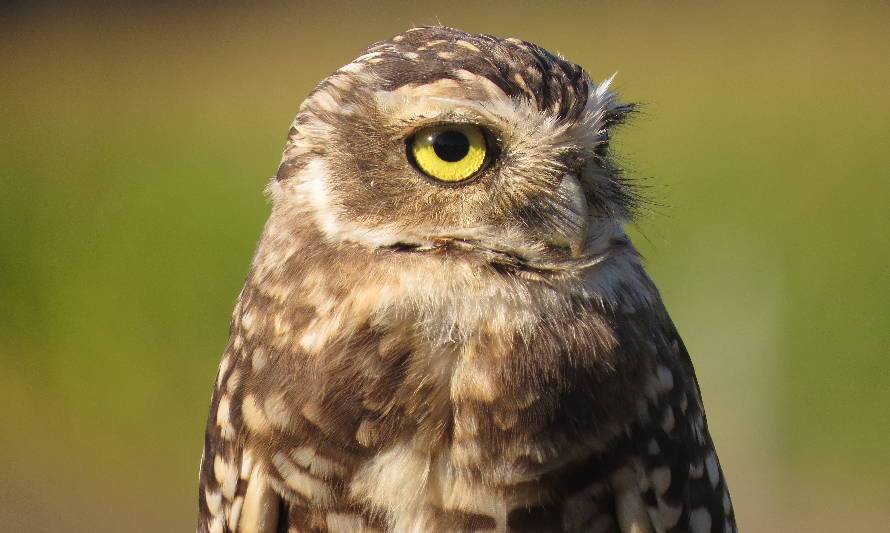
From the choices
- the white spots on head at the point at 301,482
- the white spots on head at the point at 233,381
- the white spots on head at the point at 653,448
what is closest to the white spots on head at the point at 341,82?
the white spots on head at the point at 233,381

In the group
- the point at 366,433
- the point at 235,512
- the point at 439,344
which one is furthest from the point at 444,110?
the point at 235,512

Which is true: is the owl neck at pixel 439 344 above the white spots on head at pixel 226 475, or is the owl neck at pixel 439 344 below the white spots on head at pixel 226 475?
above

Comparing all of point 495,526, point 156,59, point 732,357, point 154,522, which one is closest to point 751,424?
point 732,357

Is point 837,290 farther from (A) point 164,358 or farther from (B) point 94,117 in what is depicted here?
(B) point 94,117

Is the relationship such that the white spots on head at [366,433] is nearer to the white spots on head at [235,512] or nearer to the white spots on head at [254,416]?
the white spots on head at [254,416]

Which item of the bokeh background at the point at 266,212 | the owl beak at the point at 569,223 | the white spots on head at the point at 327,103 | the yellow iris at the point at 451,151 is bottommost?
the bokeh background at the point at 266,212

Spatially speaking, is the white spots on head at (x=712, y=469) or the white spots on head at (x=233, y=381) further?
the white spots on head at (x=712, y=469)

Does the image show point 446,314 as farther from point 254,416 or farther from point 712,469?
point 712,469

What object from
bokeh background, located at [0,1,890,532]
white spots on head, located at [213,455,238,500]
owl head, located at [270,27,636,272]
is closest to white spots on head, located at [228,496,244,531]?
white spots on head, located at [213,455,238,500]
